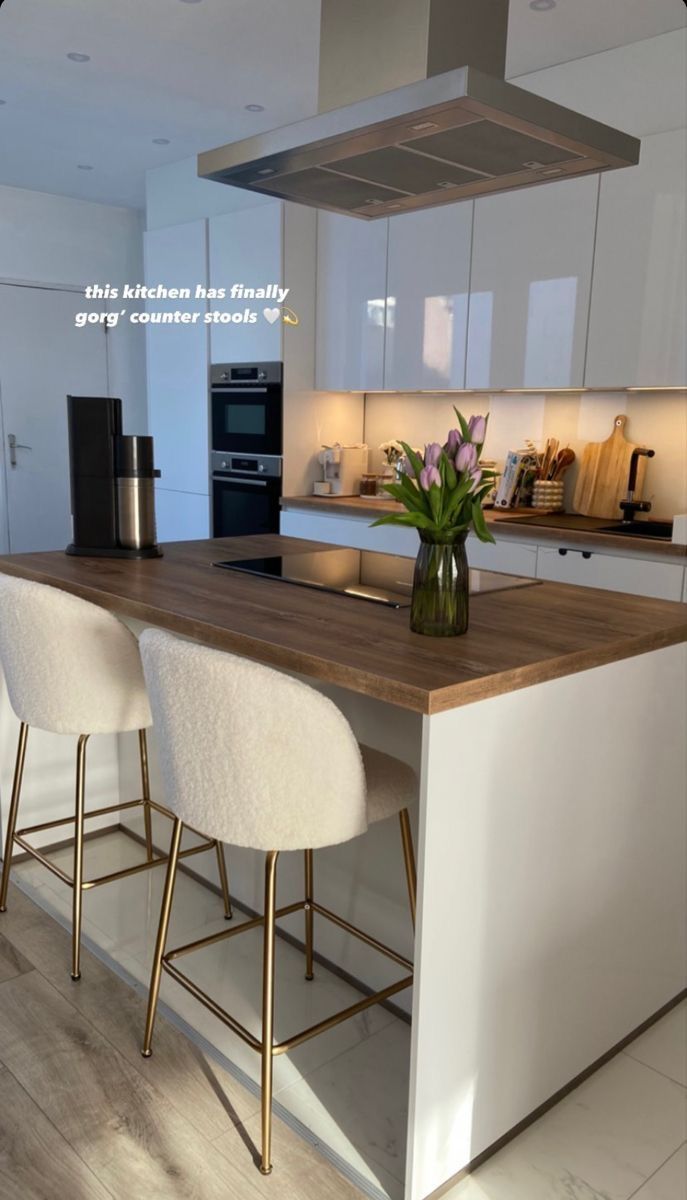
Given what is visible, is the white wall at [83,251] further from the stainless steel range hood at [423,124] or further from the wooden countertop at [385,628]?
the wooden countertop at [385,628]

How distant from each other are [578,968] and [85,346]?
585 cm

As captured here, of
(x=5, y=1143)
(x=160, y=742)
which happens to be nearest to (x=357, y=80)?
(x=160, y=742)

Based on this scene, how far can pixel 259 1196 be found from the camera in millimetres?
1576

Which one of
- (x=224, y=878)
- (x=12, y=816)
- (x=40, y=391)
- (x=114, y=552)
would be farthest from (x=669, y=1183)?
(x=40, y=391)

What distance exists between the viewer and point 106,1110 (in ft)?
5.77

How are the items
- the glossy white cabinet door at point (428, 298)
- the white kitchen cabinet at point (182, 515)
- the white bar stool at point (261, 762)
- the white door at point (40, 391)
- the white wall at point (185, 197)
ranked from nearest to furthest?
the white bar stool at point (261, 762), the glossy white cabinet door at point (428, 298), the white wall at point (185, 197), the white kitchen cabinet at point (182, 515), the white door at point (40, 391)

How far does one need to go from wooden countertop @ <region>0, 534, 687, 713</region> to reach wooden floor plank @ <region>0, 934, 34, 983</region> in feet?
3.02

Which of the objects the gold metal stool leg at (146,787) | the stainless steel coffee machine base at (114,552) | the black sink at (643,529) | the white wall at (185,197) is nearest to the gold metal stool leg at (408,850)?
the gold metal stool leg at (146,787)

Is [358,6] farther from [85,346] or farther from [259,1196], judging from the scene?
Result: [85,346]

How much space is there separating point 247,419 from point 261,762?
3.54 metres

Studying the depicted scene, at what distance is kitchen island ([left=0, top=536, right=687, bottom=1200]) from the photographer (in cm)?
148

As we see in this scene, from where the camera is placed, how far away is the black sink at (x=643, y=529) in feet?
11.0

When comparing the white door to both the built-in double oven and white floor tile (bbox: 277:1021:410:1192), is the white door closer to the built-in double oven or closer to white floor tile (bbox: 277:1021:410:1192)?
the built-in double oven

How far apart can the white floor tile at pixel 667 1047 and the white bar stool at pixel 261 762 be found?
73 cm
